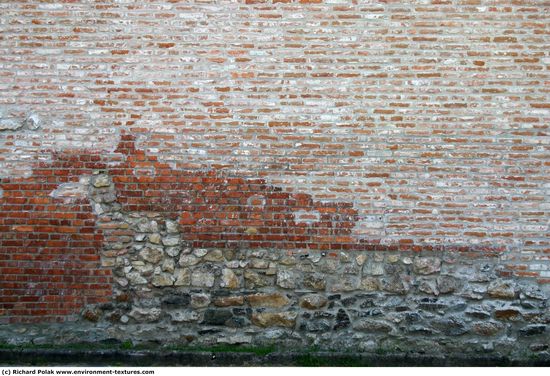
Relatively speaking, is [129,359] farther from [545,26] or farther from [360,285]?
[545,26]

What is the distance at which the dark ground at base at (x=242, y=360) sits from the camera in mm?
4996

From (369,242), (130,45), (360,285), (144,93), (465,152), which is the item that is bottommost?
(360,285)

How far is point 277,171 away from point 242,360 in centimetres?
176

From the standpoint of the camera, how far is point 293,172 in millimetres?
5227

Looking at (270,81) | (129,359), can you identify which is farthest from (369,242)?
(129,359)

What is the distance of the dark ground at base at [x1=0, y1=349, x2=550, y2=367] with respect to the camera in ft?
16.4

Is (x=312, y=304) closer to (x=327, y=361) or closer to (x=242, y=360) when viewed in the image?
(x=327, y=361)

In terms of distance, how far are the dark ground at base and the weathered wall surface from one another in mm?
158

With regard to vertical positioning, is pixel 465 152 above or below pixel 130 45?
below

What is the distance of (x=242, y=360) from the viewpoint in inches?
197

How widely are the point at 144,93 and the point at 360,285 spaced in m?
2.73

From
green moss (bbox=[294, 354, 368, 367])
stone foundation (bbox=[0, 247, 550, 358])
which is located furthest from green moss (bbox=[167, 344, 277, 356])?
green moss (bbox=[294, 354, 368, 367])

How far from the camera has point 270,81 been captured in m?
5.27

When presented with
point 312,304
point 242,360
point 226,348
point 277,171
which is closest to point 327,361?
point 312,304
